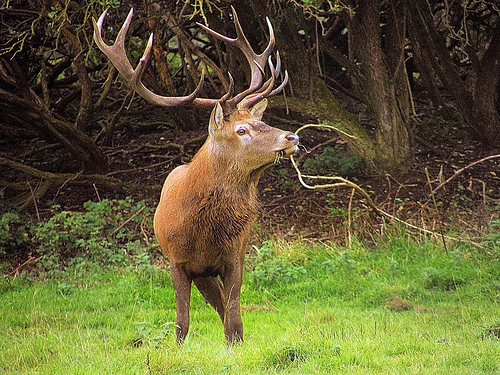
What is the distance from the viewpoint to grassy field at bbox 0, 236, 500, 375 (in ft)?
16.9

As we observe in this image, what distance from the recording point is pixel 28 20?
11.2m

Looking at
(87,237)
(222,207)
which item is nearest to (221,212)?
(222,207)

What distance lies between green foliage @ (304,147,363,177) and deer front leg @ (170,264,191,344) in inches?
200

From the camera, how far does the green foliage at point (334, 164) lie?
427 inches

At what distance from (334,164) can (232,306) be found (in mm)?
5202

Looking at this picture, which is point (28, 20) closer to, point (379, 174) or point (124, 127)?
point (124, 127)

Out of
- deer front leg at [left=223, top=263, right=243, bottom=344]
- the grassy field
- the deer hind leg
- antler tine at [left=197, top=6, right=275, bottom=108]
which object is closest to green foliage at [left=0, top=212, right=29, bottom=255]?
the grassy field

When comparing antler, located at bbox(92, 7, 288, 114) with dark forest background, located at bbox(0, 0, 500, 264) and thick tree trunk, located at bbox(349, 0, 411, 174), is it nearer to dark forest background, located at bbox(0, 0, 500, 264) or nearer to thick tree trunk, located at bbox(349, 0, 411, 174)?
dark forest background, located at bbox(0, 0, 500, 264)

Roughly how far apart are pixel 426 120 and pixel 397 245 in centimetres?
431

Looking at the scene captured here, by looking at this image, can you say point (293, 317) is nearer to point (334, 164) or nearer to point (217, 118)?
point (217, 118)

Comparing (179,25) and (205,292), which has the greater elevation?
(179,25)

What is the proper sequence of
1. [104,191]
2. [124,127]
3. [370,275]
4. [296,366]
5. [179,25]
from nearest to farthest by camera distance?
1. [296,366]
2. [370,275]
3. [179,25]
4. [104,191]
5. [124,127]

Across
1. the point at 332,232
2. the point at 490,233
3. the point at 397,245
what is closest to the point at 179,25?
the point at 332,232

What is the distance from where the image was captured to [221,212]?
604 cm
